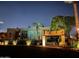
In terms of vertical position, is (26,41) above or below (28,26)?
below

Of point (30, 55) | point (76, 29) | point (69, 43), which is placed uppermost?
point (76, 29)

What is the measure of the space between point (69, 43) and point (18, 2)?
3.45 ft

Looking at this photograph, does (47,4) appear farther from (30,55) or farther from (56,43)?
(30,55)

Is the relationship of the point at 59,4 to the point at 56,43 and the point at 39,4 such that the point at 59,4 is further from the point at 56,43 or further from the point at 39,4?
the point at 56,43

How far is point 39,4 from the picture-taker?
2.73 m

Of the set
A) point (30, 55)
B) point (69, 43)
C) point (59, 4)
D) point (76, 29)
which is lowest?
point (30, 55)

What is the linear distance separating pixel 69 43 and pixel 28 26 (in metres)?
0.71

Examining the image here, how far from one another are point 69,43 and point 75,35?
16 cm

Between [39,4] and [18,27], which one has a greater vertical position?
[39,4]

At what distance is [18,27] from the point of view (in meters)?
2.69

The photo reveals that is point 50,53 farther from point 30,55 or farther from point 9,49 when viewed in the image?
point 9,49

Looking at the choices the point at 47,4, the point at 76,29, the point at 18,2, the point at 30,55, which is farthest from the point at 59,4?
the point at 30,55

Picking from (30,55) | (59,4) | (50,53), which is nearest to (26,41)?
(30,55)

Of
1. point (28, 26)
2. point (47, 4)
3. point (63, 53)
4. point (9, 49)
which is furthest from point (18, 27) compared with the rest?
point (63, 53)
